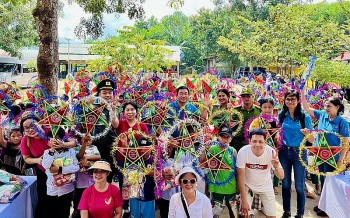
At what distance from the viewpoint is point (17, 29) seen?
17.5 metres

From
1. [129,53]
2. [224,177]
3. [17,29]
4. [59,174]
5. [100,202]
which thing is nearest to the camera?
[100,202]

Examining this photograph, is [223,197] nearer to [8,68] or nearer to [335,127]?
[335,127]

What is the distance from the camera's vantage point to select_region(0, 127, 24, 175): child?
4.27 m

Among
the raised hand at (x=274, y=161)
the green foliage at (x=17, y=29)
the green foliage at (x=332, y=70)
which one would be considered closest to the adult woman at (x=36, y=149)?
the raised hand at (x=274, y=161)

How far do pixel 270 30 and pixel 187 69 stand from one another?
26475 mm

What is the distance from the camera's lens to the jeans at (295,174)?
4336 millimetres

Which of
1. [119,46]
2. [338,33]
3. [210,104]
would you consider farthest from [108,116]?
[119,46]

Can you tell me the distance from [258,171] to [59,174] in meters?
2.22

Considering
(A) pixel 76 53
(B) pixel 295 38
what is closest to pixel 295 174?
(B) pixel 295 38

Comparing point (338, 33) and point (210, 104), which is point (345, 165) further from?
point (338, 33)

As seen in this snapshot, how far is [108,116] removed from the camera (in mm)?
4172

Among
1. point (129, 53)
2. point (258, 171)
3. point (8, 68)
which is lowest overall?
point (258, 171)

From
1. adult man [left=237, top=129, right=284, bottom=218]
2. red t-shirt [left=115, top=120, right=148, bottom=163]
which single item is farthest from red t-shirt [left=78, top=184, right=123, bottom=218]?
adult man [left=237, top=129, right=284, bottom=218]

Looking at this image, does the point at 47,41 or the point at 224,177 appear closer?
the point at 224,177
